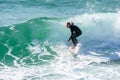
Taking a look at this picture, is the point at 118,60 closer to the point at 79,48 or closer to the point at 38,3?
the point at 79,48

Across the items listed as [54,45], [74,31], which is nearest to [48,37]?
[54,45]

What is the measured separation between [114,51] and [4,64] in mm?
4756

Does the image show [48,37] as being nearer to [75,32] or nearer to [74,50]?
[74,50]

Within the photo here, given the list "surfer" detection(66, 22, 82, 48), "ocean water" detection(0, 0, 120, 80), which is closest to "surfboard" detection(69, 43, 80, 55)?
"ocean water" detection(0, 0, 120, 80)

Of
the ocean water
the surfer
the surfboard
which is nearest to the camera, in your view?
the ocean water

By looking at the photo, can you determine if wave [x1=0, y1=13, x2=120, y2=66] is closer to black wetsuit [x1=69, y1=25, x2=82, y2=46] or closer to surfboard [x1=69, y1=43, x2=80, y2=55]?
surfboard [x1=69, y1=43, x2=80, y2=55]

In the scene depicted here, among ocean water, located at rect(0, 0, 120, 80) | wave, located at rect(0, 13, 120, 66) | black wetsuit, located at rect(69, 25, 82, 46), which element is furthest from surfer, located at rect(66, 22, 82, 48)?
wave, located at rect(0, 13, 120, 66)

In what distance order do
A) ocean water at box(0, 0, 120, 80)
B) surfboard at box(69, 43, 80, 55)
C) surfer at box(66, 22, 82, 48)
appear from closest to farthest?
ocean water at box(0, 0, 120, 80) → surfer at box(66, 22, 82, 48) → surfboard at box(69, 43, 80, 55)

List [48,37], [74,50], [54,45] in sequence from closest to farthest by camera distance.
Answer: [74,50] < [54,45] < [48,37]

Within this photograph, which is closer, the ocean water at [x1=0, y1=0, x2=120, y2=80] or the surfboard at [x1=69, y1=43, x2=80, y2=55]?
the ocean water at [x1=0, y1=0, x2=120, y2=80]

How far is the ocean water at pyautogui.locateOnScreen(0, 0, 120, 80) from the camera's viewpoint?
1177cm

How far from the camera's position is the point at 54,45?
591 inches

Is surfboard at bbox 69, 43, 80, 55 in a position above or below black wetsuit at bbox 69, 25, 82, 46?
below

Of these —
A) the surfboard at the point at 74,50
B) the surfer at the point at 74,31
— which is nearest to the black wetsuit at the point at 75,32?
the surfer at the point at 74,31
